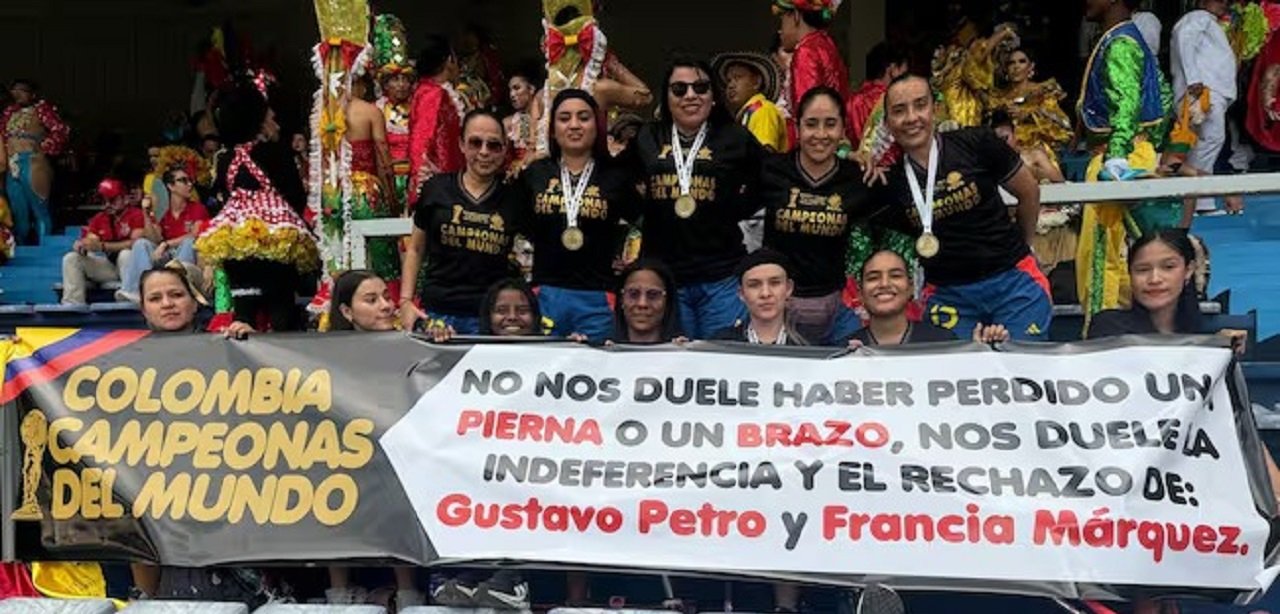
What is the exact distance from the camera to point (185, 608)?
14.8ft

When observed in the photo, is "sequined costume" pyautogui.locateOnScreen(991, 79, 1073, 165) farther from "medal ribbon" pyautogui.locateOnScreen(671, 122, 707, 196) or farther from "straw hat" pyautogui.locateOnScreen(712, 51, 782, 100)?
"medal ribbon" pyautogui.locateOnScreen(671, 122, 707, 196)

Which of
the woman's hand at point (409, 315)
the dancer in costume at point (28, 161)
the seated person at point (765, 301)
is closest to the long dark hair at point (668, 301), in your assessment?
the seated person at point (765, 301)

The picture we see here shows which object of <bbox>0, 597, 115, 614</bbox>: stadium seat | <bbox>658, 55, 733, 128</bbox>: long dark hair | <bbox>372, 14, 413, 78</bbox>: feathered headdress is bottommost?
<bbox>0, 597, 115, 614</bbox>: stadium seat

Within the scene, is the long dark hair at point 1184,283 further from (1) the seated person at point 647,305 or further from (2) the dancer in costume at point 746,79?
(2) the dancer in costume at point 746,79

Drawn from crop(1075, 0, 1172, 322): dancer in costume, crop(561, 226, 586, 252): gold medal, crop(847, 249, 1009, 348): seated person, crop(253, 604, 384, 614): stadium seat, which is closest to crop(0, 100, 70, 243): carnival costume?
crop(561, 226, 586, 252): gold medal

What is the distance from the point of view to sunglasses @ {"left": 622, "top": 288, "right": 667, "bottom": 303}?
5.46 metres

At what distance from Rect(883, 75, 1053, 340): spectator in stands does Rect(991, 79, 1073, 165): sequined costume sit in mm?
3708

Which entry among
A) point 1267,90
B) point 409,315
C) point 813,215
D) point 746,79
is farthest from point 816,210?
point 1267,90

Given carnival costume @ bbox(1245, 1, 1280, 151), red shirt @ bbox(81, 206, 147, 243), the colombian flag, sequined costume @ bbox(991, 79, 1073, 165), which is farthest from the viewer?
red shirt @ bbox(81, 206, 147, 243)

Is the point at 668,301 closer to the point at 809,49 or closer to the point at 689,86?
the point at 689,86

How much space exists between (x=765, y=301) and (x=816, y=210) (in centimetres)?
56

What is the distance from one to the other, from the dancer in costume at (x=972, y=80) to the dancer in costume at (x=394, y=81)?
3.32 meters

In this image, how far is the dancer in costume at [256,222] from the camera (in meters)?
Result: 7.30

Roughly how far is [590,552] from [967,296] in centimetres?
183
